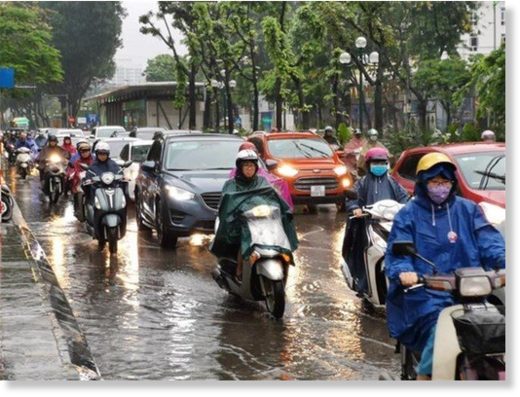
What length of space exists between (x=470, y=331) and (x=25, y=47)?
37.6 metres

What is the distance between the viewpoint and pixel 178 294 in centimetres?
983

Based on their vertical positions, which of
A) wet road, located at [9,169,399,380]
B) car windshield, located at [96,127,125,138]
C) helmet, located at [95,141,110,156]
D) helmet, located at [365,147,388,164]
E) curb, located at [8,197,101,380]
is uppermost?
car windshield, located at [96,127,125,138]

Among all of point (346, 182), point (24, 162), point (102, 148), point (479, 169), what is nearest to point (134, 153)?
point (346, 182)

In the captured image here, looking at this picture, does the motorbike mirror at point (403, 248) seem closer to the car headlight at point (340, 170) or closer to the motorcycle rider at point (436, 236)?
the motorcycle rider at point (436, 236)

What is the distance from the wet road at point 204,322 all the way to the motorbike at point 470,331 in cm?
206

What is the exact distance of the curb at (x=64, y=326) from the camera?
262 inches

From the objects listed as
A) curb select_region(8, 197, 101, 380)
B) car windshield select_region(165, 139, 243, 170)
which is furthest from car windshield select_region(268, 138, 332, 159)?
curb select_region(8, 197, 101, 380)

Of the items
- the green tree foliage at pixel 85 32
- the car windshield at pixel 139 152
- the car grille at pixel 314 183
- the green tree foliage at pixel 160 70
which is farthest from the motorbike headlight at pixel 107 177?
the green tree foliage at pixel 160 70

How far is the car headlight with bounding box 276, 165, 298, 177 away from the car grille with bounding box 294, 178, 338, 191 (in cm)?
19

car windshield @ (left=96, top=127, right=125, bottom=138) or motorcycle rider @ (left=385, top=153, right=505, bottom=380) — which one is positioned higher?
car windshield @ (left=96, top=127, right=125, bottom=138)

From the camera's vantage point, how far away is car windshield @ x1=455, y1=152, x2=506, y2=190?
440 inches

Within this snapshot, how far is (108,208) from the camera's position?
42.5ft

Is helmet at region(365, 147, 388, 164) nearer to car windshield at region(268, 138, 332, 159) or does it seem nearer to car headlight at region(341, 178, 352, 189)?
car headlight at region(341, 178, 352, 189)

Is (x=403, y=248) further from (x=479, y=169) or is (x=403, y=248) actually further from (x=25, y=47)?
(x=25, y=47)
